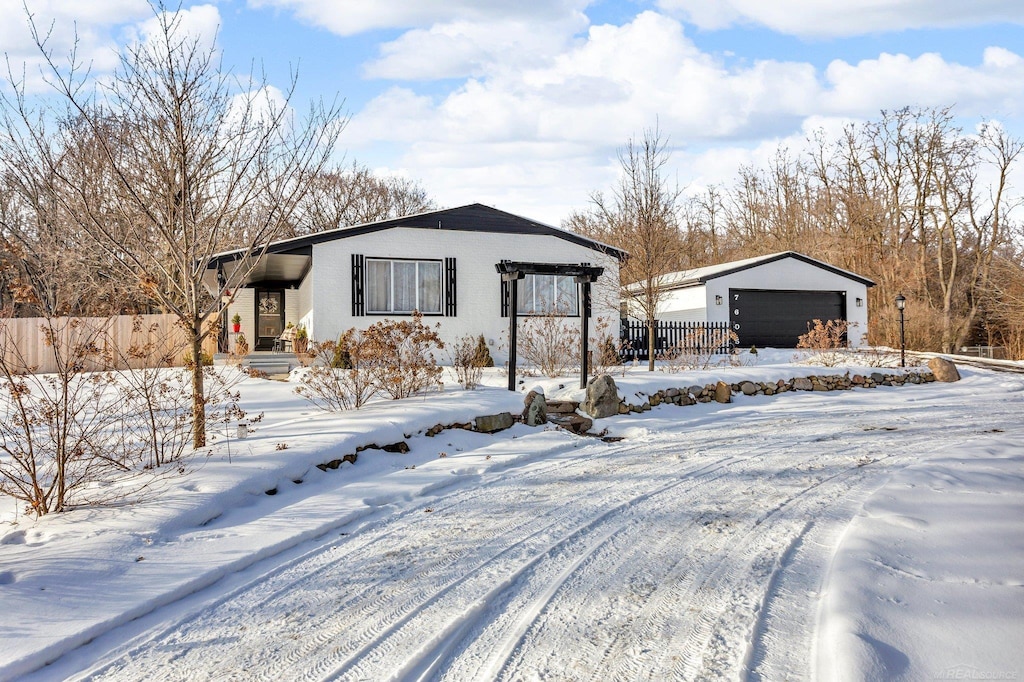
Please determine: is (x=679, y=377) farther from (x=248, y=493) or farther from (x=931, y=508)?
(x=248, y=493)

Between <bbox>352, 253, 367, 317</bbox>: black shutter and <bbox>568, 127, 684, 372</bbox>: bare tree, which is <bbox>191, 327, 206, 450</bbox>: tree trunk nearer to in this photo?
<bbox>352, 253, 367, 317</bbox>: black shutter

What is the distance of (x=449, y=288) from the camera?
57.2ft

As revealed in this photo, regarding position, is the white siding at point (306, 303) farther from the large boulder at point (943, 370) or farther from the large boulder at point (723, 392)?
the large boulder at point (943, 370)

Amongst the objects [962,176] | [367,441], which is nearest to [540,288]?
[367,441]

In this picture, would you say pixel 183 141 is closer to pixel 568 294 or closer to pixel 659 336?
pixel 568 294

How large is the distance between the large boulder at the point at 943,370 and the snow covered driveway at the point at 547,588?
1134cm

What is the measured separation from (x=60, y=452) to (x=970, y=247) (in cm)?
3580

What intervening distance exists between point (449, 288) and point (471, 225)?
1761 mm

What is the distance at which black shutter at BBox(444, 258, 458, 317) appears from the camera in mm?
17406

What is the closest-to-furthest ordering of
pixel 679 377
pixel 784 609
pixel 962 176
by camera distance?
pixel 784 609 < pixel 679 377 < pixel 962 176

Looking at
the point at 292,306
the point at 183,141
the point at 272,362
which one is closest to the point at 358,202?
the point at 292,306

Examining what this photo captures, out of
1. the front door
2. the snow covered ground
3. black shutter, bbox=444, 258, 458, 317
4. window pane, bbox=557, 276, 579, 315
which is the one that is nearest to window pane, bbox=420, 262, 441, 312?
black shutter, bbox=444, 258, 458, 317

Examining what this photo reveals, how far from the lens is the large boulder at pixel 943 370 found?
16078mm

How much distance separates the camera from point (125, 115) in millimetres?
7789
